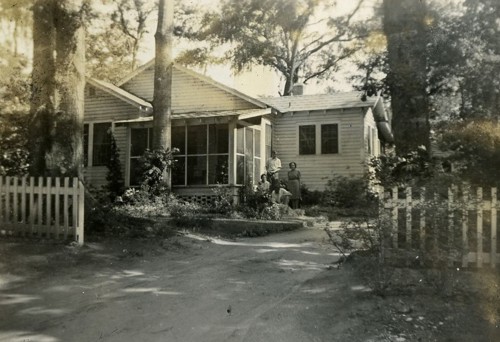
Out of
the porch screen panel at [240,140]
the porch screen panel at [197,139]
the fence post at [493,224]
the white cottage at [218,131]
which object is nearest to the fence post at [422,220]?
the fence post at [493,224]

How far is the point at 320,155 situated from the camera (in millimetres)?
20734

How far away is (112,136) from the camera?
64.0 ft

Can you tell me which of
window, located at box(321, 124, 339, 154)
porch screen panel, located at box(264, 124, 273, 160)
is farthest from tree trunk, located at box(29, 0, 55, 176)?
window, located at box(321, 124, 339, 154)

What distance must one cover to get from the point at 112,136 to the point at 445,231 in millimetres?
16116

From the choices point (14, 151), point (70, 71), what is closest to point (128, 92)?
point (14, 151)

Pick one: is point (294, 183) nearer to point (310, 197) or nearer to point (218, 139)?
point (310, 197)

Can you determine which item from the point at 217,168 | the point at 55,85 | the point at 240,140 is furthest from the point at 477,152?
the point at 217,168

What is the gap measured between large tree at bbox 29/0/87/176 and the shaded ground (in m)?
1.87

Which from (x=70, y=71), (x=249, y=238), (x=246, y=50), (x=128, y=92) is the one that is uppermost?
(x=246, y=50)

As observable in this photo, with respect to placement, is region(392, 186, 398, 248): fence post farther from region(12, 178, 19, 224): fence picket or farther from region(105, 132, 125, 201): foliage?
region(105, 132, 125, 201): foliage

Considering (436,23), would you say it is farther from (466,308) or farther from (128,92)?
(128,92)

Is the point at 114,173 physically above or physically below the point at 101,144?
below

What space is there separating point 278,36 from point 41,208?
30.3 m

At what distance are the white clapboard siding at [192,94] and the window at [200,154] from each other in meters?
1.80
